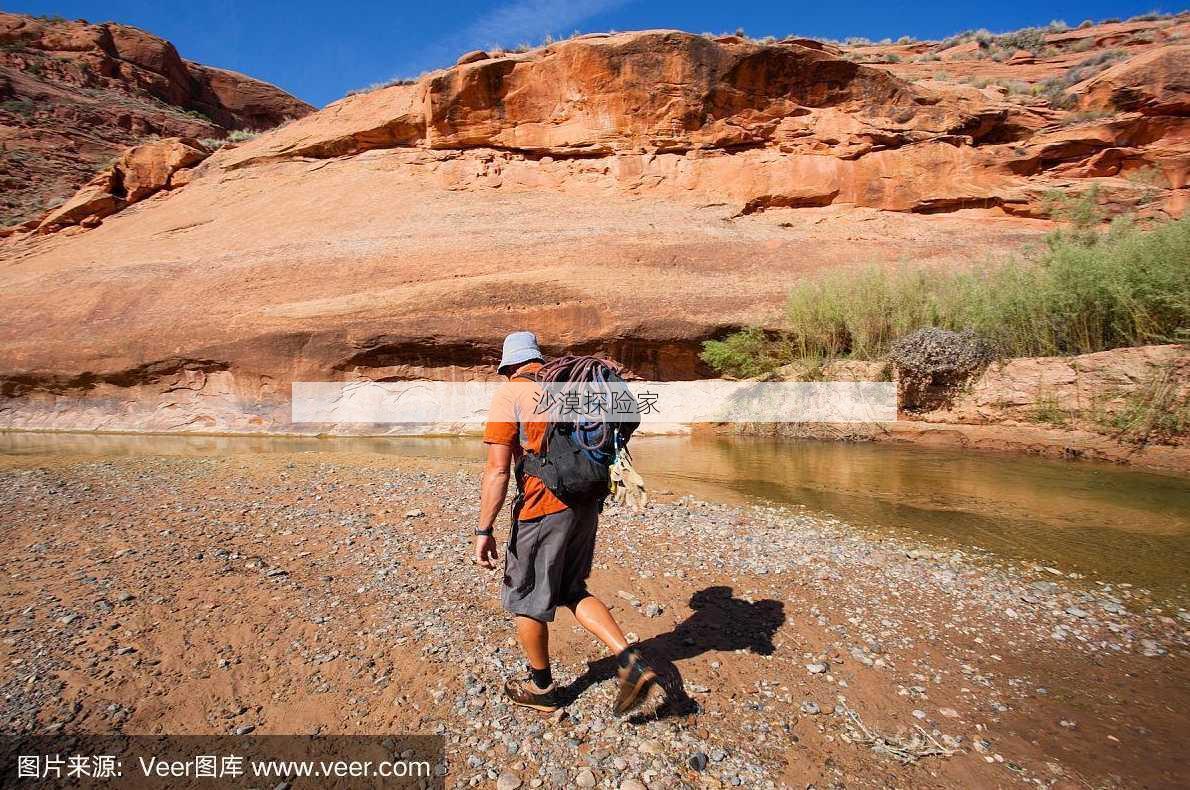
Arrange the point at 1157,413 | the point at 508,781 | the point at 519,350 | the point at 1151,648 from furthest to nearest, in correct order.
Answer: the point at 1157,413, the point at 1151,648, the point at 519,350, the point at 508,781

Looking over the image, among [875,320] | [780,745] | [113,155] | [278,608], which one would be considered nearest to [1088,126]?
[875,320]

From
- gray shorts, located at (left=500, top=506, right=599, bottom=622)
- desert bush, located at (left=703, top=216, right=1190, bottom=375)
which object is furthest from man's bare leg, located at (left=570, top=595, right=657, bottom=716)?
desert bush, located at (left=703, top=216, right=1190, bottom=375)

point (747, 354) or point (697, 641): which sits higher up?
point (747, 354)

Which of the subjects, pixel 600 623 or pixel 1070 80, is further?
pixel 1070 80

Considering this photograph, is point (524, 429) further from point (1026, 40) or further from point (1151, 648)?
point (1026, 40)

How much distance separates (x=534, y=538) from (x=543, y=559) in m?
0.11

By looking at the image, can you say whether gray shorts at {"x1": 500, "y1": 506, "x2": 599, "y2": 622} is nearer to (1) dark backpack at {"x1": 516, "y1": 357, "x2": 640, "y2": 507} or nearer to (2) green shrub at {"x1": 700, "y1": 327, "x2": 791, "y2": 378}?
(1) dark backpack at {"x1": 516, "y1": 357, "x2": 640, "y2": 507}

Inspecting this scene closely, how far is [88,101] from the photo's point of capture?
96.9 ft

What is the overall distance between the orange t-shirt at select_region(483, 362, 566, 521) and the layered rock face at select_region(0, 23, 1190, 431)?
1073cm

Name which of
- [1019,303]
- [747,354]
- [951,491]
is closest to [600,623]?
[951,491]

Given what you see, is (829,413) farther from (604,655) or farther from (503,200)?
(503,200)

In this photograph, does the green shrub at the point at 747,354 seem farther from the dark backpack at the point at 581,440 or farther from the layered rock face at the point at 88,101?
the layered rock face at the point at 88,101

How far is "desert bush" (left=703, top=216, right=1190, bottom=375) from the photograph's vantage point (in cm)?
941

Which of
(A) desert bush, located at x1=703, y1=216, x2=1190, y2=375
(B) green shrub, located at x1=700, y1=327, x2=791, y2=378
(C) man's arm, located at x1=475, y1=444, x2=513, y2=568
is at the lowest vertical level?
(C) man's arm, located at x1=475, y1=444, x2=513, y2=568
